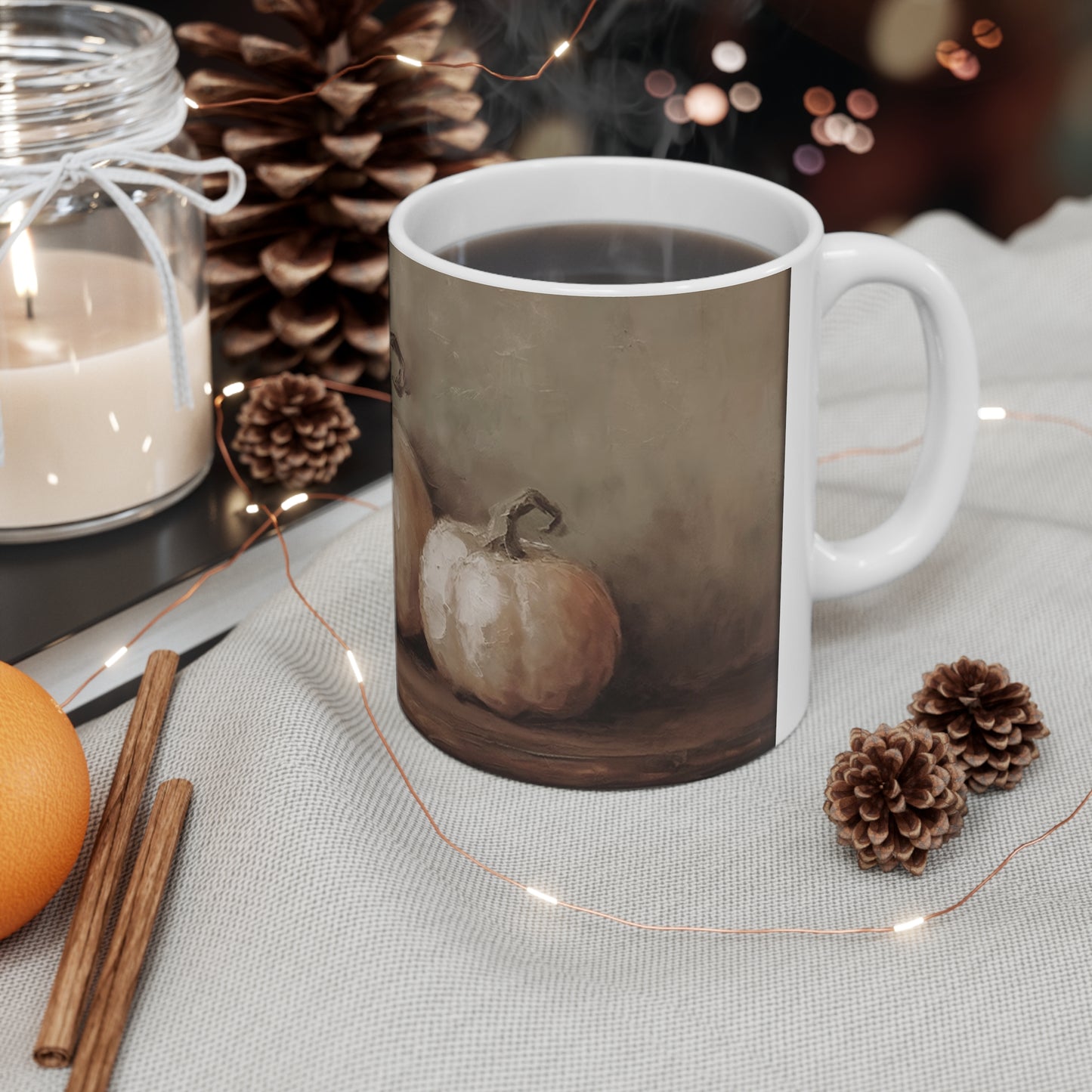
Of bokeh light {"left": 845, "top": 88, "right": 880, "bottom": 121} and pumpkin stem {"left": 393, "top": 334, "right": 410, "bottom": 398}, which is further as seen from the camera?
bokeh light {"left": 845, "top": 88, "right": 880, "bottom": 121}

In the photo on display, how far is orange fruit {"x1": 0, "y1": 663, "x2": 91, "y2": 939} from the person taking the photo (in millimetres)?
422

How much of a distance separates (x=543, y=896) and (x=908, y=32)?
0.87 m

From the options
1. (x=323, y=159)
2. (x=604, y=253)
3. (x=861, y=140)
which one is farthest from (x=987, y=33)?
(x=604, y=253)

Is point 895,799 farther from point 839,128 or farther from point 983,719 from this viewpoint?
point 839,128

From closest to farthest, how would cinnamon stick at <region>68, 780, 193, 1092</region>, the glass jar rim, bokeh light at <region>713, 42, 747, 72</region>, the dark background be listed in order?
cinnamon stick at <region>68, 780, 193, 1092</region> < the glass jar rim < the dark background < bokeh light at <region>713, 42, 747, 72</region>

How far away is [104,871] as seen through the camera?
47 centimetres

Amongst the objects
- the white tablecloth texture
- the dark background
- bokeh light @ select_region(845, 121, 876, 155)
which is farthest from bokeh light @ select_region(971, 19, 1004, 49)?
the white tablecloth texture

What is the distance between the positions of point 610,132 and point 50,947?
2.32 ft

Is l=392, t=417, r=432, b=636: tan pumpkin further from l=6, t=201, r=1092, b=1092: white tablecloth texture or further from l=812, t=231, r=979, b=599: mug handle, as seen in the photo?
l=812, t=231, r=979, b=599: mug handle

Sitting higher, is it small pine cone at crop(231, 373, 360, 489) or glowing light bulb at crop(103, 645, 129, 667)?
small pine cone at crop(231, 373, 360, 489)

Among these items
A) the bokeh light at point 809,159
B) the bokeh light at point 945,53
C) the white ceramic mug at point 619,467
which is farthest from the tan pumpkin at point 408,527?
the bokeh light at point 945,53

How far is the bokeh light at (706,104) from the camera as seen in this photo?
0.97 metres

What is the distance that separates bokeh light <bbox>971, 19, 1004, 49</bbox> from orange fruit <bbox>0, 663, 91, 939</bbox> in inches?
37.8

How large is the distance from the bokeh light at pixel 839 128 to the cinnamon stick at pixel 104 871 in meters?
0.73
